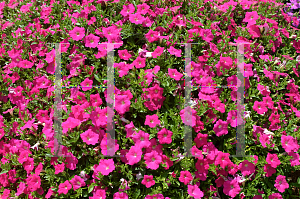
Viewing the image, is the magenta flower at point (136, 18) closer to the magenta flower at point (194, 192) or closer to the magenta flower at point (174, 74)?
the magenta flower at point (174, 74)

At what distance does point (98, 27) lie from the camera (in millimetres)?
3207

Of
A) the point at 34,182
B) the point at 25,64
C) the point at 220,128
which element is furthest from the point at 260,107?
the point at 25,64

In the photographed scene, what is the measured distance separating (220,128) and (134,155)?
100 centimetres

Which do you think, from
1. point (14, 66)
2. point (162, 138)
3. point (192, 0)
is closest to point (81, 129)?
point (162, 138)

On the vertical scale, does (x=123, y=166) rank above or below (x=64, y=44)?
below

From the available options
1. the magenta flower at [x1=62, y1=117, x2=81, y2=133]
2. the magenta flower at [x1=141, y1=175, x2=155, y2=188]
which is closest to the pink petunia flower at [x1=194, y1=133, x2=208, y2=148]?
the magenta flower at [x1=141, y1=175, x2=155, y2=188]

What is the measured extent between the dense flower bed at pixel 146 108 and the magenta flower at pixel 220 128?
0.01 meters

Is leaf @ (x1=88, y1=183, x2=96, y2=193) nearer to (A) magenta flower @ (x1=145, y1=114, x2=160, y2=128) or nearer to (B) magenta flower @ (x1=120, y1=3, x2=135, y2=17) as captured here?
(A) magenta flower @ (x1=145, y1=114, x2=160, y2=128)

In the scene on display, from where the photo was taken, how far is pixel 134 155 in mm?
2312

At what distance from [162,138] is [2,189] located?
1995 mm

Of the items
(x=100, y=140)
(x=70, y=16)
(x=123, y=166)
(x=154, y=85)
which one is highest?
(x=70, y=16)

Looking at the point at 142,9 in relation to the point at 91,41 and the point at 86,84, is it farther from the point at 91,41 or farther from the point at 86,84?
the point at 86,84

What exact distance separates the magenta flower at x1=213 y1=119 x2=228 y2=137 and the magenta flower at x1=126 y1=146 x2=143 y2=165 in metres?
0.88

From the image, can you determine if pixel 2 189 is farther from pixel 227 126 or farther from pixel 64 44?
pixel 227 126
